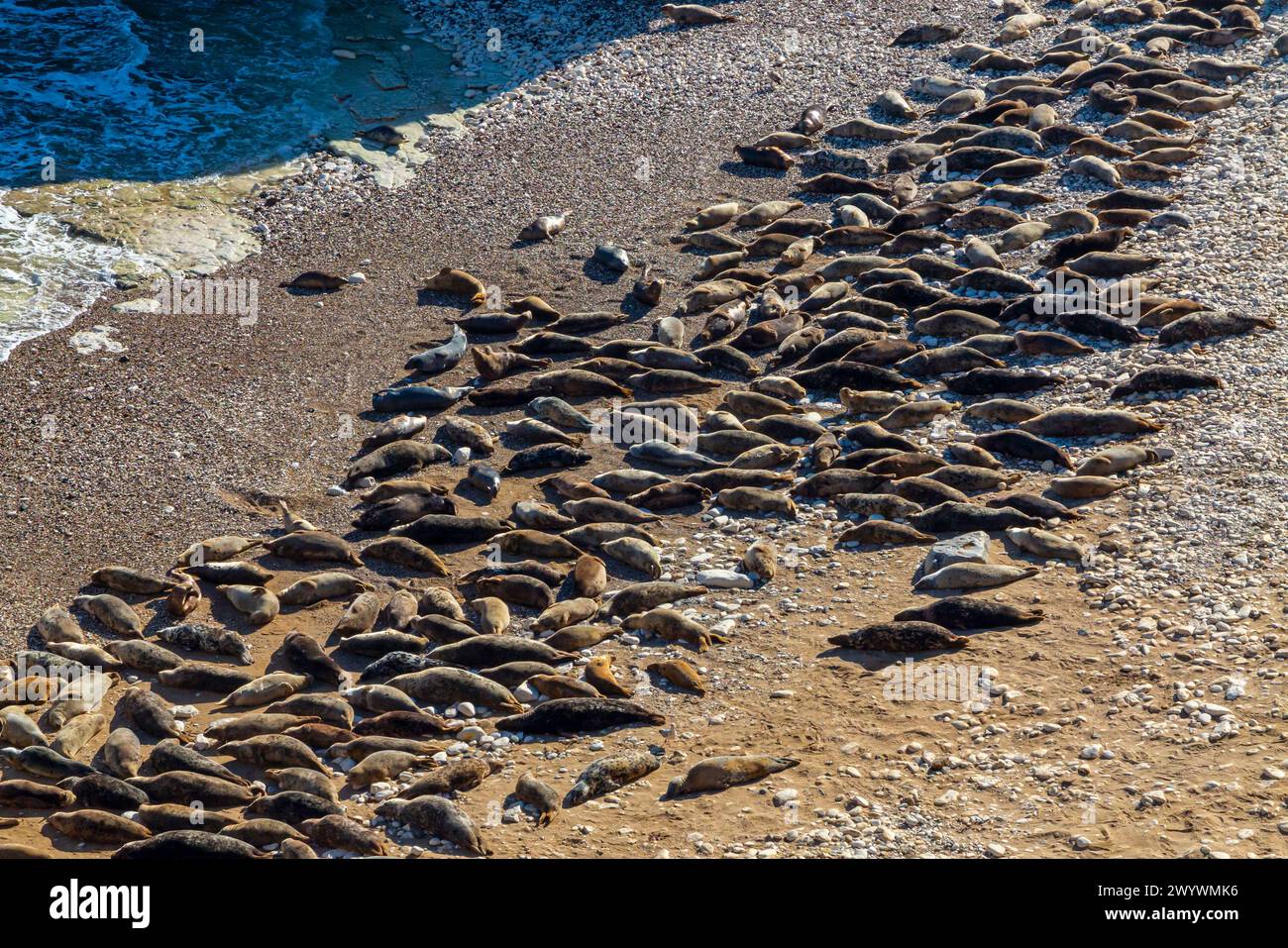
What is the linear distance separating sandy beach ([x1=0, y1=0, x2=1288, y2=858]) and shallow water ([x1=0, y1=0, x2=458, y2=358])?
1380 mm

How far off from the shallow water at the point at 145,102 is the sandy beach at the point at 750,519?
4.53 ft

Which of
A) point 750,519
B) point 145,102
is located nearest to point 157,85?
point 145,102

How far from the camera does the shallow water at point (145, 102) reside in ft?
55.6

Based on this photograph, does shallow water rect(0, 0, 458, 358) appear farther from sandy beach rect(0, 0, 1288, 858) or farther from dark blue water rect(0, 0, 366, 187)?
sandy beach rect(0, 0, 1288, 858)

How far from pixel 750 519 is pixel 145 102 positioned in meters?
14.6

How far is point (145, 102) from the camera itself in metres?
21.0

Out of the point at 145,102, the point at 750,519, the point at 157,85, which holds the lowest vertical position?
the point at 750,519

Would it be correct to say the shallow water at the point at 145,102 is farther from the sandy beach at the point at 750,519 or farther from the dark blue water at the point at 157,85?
the sandy beach at the point at 750,519

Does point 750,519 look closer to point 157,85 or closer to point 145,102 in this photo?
point 145,102

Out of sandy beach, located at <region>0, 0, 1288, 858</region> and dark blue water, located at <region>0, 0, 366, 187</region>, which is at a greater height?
dark blue water, located at <region>0, 0, 366, 187</region>

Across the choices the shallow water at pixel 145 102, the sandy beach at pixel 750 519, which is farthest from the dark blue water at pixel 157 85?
the sandy beach at pixel 750 519

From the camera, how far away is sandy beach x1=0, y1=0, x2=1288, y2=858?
8.12 meters

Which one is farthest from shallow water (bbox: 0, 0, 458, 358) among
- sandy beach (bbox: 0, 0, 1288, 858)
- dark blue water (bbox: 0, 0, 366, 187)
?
sandy beach (bbox: 0, 0, 1288, 858)

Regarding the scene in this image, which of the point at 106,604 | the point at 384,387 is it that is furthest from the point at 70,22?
the point at 106,604
